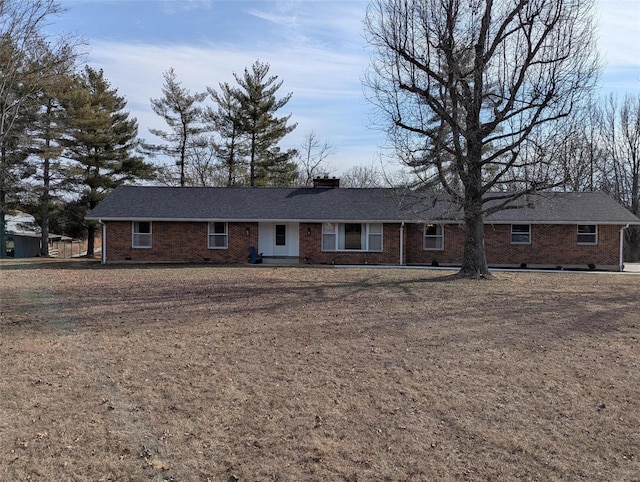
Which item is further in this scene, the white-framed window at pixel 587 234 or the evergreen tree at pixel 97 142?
the evergreen tree at pixel 97 142

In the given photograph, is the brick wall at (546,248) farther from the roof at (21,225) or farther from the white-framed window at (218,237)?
the roof at (21,225)

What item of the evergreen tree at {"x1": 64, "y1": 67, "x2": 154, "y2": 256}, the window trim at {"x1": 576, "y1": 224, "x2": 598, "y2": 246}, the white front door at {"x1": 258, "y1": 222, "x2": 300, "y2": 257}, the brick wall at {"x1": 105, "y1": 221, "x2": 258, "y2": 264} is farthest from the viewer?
the evergreen tree at {"x1": 64, "y1": 67, "x2": 154, "y2": 256}

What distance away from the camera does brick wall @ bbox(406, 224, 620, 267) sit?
21109mm

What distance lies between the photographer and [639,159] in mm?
34938

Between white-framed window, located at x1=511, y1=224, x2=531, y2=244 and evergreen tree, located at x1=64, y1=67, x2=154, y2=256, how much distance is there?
978 inches

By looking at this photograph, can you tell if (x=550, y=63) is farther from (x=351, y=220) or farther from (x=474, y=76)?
(x=351, y=220)

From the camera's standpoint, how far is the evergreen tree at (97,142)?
29547mm

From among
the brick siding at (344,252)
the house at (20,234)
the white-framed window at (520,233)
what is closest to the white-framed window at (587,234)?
the white-framed window at (520,233)

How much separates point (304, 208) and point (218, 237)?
4.29 meters

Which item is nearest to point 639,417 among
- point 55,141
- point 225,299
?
point 225,299

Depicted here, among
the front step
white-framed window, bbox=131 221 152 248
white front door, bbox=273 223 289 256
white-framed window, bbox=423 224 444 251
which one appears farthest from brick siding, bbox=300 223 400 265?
white-framed window, bbox=131 221 152 248

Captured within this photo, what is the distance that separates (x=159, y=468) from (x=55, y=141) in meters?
31.9

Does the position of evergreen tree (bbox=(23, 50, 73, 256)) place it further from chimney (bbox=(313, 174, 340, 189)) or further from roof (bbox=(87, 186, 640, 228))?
chimney (bbox=(313, 174, 340, 189))

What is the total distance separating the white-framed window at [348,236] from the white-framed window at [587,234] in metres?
9.24
